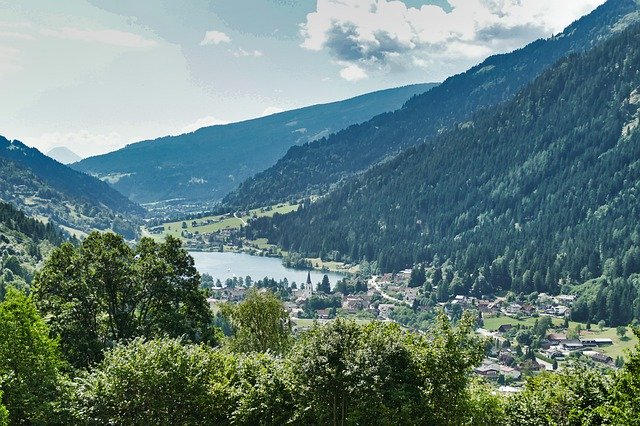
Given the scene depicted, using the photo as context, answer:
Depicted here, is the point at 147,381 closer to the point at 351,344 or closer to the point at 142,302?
the point at 351,344

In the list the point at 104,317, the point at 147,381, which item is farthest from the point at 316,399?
the point at 104,317

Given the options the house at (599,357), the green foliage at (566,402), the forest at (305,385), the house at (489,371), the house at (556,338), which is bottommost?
the house at (556,338)

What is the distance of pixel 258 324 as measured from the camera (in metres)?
52.8

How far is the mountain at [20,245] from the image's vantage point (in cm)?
13421

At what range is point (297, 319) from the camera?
186 m

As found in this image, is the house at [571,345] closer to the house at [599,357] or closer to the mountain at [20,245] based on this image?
the house at [599,357]

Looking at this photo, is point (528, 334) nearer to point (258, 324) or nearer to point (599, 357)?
point (599, 357)

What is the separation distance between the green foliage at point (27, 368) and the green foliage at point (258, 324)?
1968cm

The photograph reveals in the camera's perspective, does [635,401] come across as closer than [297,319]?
Yes

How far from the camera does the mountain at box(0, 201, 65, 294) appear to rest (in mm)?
134212

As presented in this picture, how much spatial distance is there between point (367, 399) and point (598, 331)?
149m

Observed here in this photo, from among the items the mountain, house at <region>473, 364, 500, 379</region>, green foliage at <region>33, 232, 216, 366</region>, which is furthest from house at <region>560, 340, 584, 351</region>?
the mountain

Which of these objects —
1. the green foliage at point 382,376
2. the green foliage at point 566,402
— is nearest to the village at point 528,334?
the green foliage at point 566,402

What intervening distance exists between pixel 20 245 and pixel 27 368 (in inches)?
5661
